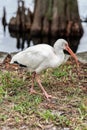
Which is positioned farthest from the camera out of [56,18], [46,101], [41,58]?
[56,18]

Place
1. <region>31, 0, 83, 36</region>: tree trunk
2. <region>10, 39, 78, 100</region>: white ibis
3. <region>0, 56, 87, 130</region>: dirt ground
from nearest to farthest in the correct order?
<region>0, 56, 87, 130</region>: dirt ground < <region>10, 39, 78, 100</region>: white ibis < <region>31, 0, 83, 36</region>: tree trunk

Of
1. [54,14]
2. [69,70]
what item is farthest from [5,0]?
[69,70]

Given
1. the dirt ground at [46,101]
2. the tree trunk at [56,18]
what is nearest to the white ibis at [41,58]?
the dirt ground at [46,101]

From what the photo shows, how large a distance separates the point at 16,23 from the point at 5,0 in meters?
6.15

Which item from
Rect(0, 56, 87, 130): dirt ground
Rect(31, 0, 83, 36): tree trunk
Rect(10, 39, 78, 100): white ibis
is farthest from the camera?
Rect(31, 0, 83, 36): tree trunk

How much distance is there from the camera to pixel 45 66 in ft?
25.4

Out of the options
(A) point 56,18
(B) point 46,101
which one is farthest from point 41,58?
(A) point 56,18

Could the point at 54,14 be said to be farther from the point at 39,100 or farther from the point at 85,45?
the point at 39,100

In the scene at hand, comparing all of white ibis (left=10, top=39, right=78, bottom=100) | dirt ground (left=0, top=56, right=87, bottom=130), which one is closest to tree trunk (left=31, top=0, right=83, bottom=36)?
dirt ground (left=0, top=56, right=87, bottom=130)

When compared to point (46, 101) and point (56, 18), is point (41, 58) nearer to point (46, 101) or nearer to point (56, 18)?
point (46, 101)

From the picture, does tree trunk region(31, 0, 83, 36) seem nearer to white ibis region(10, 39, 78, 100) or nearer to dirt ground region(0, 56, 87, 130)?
dirt ground region(0, 56, 87, 130)

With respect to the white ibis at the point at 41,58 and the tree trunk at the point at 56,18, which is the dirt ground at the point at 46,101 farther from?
the tree trunk at the point at 56,18

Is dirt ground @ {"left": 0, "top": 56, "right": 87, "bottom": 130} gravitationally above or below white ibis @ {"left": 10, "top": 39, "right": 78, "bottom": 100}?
below

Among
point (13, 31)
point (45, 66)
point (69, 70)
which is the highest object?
point (45, 66)
